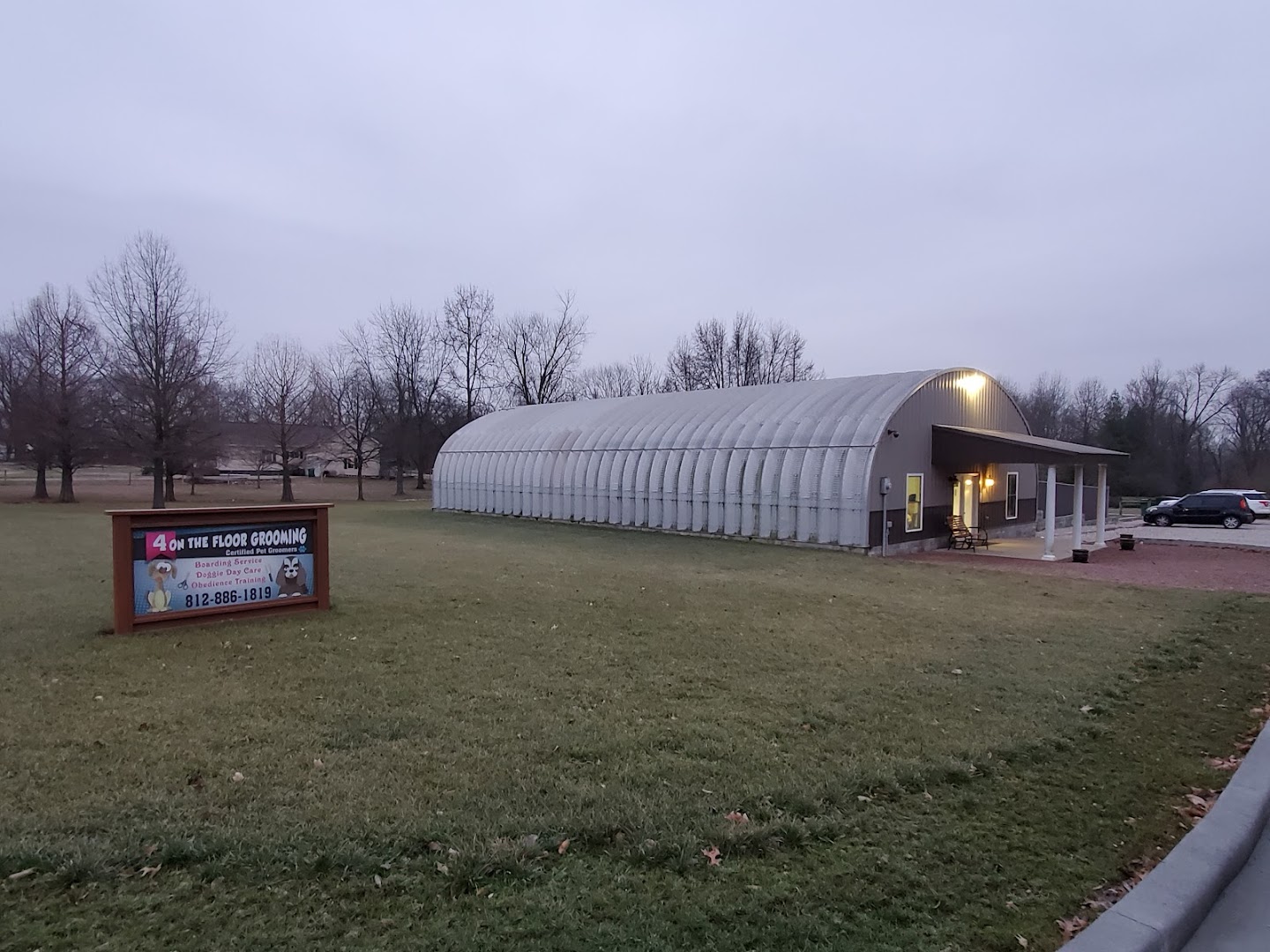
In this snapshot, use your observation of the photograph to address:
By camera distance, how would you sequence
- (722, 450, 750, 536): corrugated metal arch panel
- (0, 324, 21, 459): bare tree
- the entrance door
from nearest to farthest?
(722, 450, 750, 536): corrugated metal arch panel → the entrance door → (0, 324, 21, 459): bare tree

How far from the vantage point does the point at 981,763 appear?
4.95 metres

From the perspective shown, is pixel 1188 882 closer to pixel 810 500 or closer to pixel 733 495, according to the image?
pixel 810 500

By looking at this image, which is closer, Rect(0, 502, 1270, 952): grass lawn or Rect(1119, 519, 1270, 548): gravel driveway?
Rect(0, 502, 1270, 952): grass lawn

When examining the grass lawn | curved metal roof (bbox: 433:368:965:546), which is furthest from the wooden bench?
the grass lawn

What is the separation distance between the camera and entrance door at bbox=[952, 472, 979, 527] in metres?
23.1

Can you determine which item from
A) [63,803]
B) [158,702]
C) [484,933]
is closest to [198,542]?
[158,702]

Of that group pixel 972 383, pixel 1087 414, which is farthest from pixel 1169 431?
pixel 972 383

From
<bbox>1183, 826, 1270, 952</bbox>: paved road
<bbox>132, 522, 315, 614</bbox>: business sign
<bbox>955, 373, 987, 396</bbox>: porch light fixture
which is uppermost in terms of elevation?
<bbox>955, 373, 987, 396</bbox>: porch light fixture

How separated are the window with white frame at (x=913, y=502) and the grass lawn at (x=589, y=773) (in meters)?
10.8

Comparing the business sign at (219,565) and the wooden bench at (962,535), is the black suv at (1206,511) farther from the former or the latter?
the business sign at (219,565)

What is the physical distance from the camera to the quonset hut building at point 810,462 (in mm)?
19969

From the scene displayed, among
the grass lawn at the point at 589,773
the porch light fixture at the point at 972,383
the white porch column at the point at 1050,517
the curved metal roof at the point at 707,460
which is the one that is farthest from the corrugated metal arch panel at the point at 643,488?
the grass lawn at the point at 589,773

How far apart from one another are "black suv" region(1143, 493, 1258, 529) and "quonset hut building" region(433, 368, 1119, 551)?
9.13 metres

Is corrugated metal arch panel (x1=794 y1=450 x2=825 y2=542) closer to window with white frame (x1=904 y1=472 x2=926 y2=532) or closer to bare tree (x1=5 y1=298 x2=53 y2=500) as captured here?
window with white frame (x1=904 y1=472 x2=926 y2=532)
